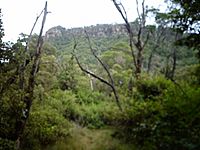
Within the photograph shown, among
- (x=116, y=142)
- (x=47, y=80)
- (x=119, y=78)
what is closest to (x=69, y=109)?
(x=47, y=80)

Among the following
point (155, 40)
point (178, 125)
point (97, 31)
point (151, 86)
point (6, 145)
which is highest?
point (97, 31)

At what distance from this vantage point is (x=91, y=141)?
640 inches

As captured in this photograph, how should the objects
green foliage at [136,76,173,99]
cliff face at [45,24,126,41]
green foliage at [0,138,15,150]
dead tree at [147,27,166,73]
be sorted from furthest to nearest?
cliff face at [45,24,126,41] < dead tree at [147,27,166,73] < green foliage at [136,76,173,99] < green foliage at [0,138,15,150]

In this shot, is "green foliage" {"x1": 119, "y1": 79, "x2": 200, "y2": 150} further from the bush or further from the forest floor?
the bush

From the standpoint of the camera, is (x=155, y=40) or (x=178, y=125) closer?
(x=178, y=125)

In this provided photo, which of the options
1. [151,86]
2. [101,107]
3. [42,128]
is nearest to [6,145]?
[42,128]

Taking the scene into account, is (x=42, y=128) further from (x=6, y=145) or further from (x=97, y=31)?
(x=97, y=31)

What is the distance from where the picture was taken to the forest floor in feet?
48.1

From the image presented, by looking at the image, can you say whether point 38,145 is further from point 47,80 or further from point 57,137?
point 47,80

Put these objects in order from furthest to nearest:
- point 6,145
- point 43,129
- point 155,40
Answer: point 155,40, point 43,129, point 6,145

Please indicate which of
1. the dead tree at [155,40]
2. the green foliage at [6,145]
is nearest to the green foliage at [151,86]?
the green foliage at [6,145]

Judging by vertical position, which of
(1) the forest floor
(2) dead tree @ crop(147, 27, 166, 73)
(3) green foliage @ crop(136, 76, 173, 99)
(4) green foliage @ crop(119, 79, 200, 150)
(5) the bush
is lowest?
(1) the forest floor

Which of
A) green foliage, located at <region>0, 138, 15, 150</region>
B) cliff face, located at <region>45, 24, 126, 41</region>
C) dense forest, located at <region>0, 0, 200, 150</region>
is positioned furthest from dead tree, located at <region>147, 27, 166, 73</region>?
cliff face, located at <region>45, 24, 126, 41</region>

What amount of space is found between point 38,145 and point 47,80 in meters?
9.43
